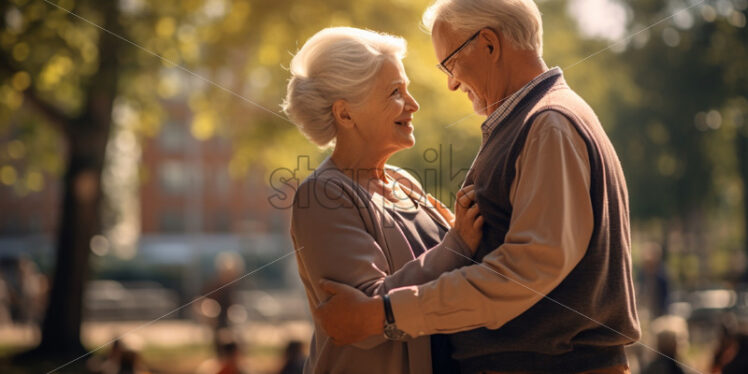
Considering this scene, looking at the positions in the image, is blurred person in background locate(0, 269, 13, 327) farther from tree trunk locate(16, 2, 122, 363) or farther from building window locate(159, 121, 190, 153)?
building window locate(159, 121, 190, 153)

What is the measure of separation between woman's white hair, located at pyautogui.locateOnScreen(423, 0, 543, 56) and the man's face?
0.04 metres

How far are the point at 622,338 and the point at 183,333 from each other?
16.5 meters

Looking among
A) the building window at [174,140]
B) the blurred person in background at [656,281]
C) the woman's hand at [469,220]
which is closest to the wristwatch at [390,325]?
the woman's hand at [469,220]

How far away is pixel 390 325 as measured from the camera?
220 cm

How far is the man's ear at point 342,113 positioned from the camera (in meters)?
2.68

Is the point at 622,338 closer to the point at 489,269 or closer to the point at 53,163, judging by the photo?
the point at 489,269

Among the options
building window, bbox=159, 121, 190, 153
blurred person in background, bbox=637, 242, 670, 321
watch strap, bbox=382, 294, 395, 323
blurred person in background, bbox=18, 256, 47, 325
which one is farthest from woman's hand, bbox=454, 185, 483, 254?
building window, bbox=159, 121, 190, 153

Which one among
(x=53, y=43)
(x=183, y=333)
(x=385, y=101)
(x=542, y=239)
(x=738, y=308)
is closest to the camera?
(x=542, y=239)

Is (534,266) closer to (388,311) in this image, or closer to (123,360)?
(388,311)

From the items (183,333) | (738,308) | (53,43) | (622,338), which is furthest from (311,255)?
(183,333)

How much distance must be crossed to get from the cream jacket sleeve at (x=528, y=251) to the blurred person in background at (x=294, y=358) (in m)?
4.48

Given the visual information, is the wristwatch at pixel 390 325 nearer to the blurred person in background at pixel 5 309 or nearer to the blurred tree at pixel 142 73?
the blurred tree at pixel 142 73

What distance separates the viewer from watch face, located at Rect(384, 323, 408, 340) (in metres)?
2.20

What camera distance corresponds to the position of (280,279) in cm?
3709
